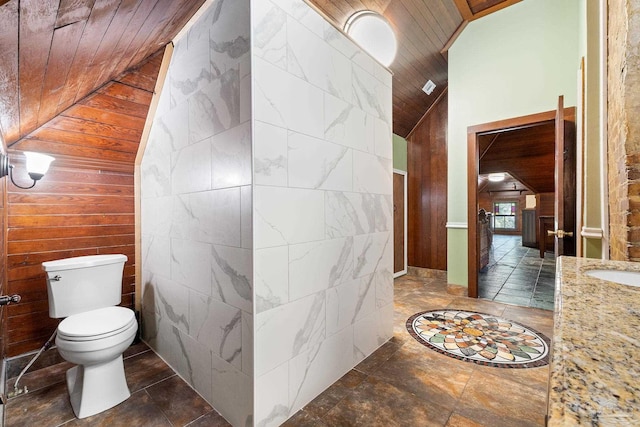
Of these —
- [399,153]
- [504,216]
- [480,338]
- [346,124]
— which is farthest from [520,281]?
[504,216]

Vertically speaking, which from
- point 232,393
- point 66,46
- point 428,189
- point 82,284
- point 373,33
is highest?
point 373,33

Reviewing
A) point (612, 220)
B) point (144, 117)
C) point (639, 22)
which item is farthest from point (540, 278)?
point (144, 117)

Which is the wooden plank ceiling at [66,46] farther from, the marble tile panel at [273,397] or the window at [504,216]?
the window at [504,216]

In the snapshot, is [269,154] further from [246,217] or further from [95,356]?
[95,356]

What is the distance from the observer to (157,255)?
210 cm

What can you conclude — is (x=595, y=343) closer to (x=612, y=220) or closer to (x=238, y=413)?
(x=238, y=413)

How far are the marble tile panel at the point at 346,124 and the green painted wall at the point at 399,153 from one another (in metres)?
2.39

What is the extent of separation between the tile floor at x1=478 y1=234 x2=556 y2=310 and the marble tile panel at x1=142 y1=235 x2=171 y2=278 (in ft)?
11.5

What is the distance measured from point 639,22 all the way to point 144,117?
298 centimetres

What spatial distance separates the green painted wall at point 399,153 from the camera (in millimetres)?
4355

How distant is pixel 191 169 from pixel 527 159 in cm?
650

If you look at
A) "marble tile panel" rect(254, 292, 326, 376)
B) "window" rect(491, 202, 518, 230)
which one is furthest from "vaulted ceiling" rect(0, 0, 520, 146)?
"window" rect(491, 202, 518, 230)

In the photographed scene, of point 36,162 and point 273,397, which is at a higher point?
point 36,162

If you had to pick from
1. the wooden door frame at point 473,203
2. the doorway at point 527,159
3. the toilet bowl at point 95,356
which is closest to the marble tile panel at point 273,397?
the toilet bowl at point 95,356
